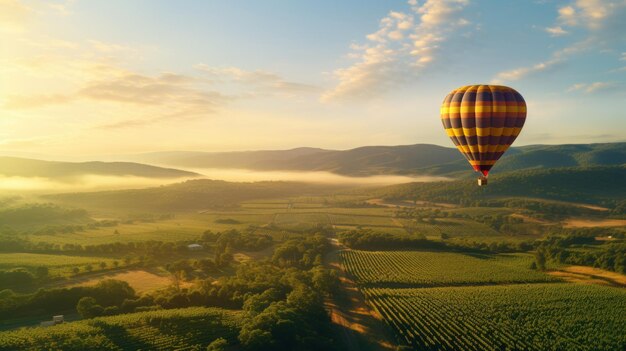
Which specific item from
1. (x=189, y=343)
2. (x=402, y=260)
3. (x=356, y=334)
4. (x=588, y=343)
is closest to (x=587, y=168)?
(x=402, y=260)

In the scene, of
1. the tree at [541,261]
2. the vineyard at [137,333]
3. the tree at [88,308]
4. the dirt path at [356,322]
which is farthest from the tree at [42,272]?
the tree at [541,261]

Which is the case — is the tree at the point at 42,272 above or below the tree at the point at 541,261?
above

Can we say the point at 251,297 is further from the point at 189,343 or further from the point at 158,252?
the point at 158,252

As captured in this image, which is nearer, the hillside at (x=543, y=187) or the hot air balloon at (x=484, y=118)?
the hot air balloon at (x=484, y=118)

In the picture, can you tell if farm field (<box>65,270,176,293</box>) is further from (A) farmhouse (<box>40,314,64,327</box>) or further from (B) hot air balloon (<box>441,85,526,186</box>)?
(B) hot air balloon (<box>441,85,526,186</box>)

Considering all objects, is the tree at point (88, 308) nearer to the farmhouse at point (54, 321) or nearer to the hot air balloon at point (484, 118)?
the farmhouse at point (54, 321)

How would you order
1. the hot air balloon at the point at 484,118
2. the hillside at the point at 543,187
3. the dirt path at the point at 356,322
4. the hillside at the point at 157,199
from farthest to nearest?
the hillside at the point at 157,199 → the hillside at the point at 543,187 → the dirt path at the point at 356,322 → the hot air balloon at the point at 484,118

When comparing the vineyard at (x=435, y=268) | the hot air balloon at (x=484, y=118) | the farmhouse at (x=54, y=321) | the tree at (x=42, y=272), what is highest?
the hot air balloon at (x=484, y=118)
